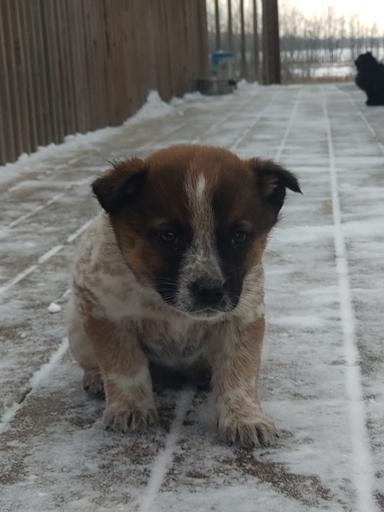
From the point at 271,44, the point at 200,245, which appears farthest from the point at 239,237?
the point at 271,44

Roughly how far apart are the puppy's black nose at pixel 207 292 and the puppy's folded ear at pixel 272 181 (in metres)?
0.46

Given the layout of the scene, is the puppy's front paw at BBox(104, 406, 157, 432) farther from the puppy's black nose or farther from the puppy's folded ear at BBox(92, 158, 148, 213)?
the puppy's folded ear at BBox(92, 158, 148, 213)

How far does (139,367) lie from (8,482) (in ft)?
1.85

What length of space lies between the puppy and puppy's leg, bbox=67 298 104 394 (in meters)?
12.3

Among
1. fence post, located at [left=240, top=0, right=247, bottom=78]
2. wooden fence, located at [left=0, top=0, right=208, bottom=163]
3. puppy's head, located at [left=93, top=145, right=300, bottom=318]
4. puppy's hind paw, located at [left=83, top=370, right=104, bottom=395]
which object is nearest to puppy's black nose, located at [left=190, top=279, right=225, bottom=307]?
puppy's head, located at [left=93, top=145, right=300, bottom=318]

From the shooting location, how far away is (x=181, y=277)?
8.04 ft

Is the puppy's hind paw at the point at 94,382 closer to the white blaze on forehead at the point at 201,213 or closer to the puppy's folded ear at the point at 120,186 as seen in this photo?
the puppy's folded ear at the point at 120,186

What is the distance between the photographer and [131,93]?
13633 millimetres

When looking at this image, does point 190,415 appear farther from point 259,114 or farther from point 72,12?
point 259,114

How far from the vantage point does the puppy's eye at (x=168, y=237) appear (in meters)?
2.47

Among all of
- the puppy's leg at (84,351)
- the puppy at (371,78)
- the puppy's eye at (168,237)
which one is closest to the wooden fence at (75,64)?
the puppy at (371,78)

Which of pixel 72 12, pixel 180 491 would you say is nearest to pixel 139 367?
pixel 180 491

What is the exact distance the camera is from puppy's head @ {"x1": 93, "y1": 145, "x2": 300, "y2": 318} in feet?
7.98

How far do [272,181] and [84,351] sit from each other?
881 millimetres
